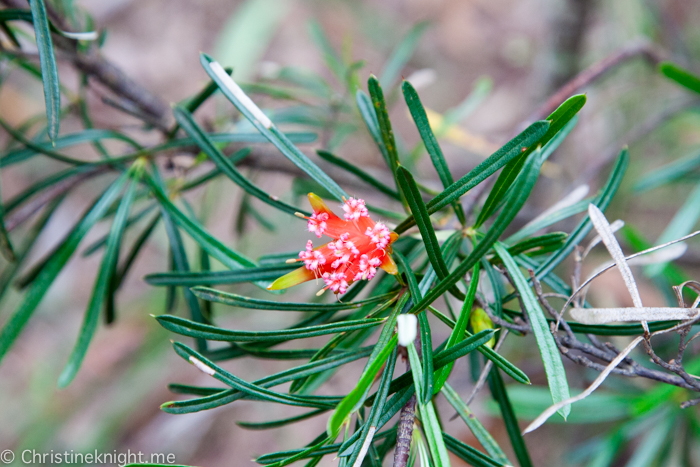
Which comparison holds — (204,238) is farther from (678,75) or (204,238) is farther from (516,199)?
(678,75)

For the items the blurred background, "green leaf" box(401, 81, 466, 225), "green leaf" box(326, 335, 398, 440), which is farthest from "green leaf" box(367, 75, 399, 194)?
the blurred background

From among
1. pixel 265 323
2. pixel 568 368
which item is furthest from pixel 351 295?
pixel 265 323

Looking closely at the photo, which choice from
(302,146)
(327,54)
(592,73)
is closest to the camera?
(592,73)

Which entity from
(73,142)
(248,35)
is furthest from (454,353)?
(248,35)

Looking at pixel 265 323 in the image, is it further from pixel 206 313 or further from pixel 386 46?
pixel 386 46

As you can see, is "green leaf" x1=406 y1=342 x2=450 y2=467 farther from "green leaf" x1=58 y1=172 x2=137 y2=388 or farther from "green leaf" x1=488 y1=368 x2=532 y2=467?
"green leaf" x1=58 y1=172 x2=137 y2=388

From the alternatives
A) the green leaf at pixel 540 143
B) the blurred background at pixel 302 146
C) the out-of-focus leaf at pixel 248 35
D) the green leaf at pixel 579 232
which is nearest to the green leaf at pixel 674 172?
the blurred background at pixel 302 146
